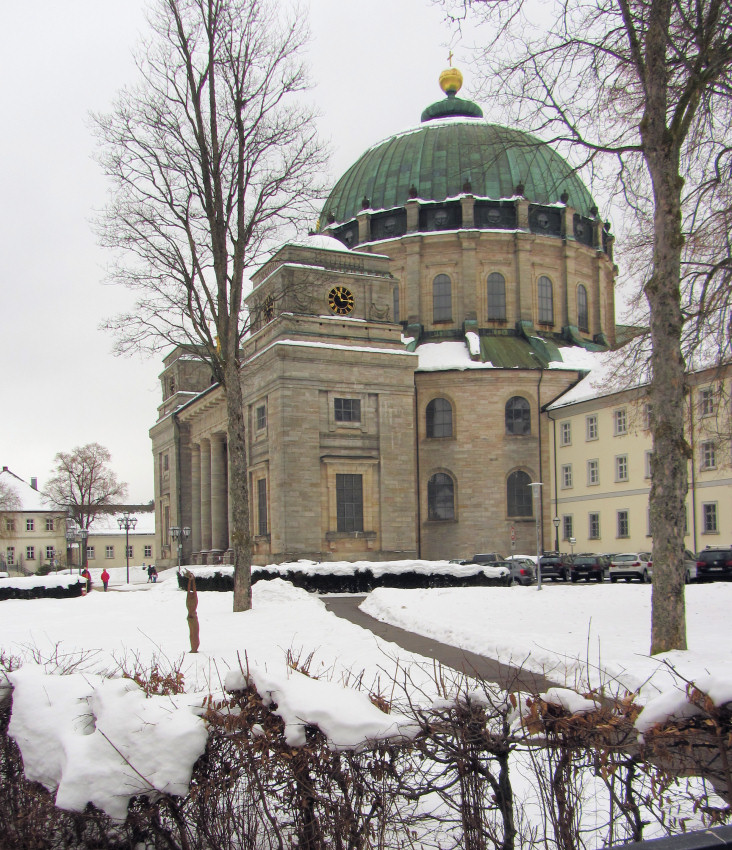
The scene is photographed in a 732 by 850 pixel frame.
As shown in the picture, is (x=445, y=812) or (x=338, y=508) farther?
(x=338, y=508)

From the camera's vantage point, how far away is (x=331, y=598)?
31984 millimetres

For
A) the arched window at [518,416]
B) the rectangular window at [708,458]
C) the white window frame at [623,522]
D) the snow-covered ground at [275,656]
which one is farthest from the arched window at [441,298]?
the snow-covered ground at [275,656]

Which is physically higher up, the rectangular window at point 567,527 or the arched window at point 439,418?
the arched window at point 439,418

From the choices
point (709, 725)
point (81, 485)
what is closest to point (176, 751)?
point (709, 725)

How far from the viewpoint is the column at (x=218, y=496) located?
5609 cm

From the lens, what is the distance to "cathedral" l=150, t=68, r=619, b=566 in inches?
1770

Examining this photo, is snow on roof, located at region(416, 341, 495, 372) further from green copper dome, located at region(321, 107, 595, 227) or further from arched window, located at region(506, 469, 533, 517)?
green copper dome, located at region(321, 107, 595, 227)

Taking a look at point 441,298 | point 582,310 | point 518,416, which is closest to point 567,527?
point 518,416

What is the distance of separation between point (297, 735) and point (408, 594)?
2443cm

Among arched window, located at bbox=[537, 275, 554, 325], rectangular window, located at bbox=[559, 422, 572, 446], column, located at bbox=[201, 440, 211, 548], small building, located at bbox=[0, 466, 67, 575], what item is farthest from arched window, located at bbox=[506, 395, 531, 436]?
small building, located at bbox=[0, 466, 67, 575]

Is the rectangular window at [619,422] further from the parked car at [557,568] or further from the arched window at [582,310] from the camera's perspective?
the arched window at [582,310]

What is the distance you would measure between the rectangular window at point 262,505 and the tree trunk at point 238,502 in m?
22.8

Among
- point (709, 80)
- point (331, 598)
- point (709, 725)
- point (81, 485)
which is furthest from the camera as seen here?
point (81, 485)

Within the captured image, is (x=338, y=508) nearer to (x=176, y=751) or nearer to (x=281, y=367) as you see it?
(x=281, y=367)
